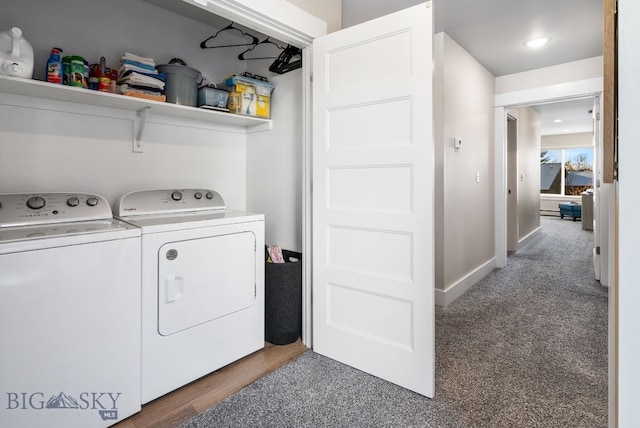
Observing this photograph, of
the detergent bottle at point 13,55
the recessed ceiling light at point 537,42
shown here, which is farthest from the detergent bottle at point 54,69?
the recessed ceiling light at point 537,42

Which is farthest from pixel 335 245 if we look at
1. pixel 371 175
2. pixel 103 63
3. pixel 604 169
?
pixel 103 63

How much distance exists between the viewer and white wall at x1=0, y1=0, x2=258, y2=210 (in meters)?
1.77

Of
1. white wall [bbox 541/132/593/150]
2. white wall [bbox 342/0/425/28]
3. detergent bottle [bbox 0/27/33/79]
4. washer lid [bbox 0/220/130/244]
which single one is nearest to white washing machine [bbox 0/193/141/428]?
washer lid [bbox 0/220/130/244]

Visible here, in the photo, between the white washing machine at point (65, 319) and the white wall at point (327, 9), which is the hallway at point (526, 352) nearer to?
the white washing machine at point (65, 319)

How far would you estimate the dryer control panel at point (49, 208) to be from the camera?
1.54 meters

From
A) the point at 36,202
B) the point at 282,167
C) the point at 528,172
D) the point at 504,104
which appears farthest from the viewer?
the point at 528,172

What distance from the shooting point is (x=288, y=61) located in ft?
7.67

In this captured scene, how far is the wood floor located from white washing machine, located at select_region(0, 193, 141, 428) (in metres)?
0.09

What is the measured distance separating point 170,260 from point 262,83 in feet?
4.66

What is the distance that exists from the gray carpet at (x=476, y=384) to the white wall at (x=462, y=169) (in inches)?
20.4

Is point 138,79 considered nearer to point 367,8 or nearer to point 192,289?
point 192,289

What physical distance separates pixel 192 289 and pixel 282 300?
63cm

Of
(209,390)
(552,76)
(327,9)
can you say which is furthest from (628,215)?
(552,76)

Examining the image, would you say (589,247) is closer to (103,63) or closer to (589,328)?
(589,328)
